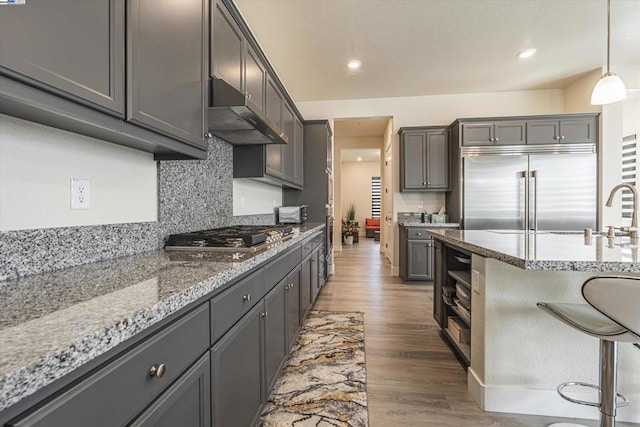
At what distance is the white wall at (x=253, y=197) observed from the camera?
2.78 m

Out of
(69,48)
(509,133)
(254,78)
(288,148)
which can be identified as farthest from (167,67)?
(509,133)

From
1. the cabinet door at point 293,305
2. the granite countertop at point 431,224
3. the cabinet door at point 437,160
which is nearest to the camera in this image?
the cabinet door at point 293,305

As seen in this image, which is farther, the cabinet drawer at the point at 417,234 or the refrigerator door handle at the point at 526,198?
the cabinet drawer at the point at 417,234

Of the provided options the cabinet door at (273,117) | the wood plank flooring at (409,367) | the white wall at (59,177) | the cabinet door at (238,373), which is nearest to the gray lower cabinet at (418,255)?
the wood plank flooring at (409,367)

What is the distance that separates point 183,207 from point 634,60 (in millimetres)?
5588

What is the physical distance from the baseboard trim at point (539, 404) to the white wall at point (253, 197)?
2.28 m

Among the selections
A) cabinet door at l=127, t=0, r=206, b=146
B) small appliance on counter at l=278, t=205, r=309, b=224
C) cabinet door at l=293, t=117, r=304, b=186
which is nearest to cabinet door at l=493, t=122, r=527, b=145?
cabinet door at l=293, t=117, r=304, b=186

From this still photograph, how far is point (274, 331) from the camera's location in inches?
66.6

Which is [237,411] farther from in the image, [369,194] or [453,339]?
[369,194]

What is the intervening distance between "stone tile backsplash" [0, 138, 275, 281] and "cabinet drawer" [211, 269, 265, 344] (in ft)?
1.99

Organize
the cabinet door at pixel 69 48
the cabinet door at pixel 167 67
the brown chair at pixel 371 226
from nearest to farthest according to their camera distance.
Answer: the cabinet door at pixel 69 48 → the cabinet door at pixel 167 67 → the brown chair at pixel 371 226

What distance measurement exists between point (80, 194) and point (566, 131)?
5.24 metres

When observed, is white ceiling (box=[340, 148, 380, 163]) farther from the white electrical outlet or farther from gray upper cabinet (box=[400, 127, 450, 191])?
the white electrical outlet

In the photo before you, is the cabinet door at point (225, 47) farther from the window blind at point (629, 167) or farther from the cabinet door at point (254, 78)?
the window blind at point (629, 167)
